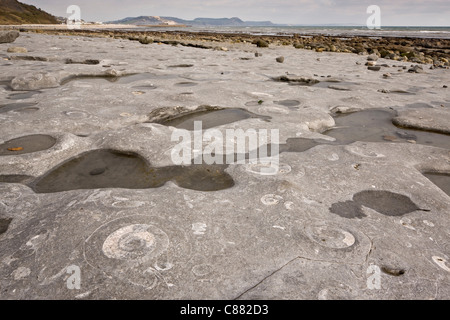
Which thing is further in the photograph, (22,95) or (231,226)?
(22,95)

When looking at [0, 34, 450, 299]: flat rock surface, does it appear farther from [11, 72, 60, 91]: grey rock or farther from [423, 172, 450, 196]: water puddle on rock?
[11, 72, 60, 91]: grey rock

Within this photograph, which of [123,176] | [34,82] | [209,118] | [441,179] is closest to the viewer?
[123,176]

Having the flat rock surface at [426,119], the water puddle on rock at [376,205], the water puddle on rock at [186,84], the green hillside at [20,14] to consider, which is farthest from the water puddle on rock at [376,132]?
the green hillside at [20,14]

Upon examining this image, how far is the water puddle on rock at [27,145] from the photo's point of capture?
11.7 feet

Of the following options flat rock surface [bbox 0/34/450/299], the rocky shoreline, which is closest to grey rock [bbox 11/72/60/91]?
flat rock surface [bbox 0/34/450/299]

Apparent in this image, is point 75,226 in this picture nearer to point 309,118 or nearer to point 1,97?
point 309,118

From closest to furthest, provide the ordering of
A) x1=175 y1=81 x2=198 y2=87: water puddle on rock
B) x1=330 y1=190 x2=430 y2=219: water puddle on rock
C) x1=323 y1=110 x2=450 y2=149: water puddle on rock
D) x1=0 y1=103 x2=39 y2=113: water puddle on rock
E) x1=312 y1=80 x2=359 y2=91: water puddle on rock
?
1. x1=330 y1=190 x2=430 y2=219: water puddle on rock
2. x1=323 y1=110 x2=450 y2=149: water puddle on rock
3. x1=0 y1=103 x2=39 y2=113: water puddle on rock
4. x1=175 y1=81 x2=198 y2=87: water puddle on rock
5. x1=312 y1=80 x2=359 y2=91: water puddle on rock

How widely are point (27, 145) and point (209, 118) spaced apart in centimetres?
291

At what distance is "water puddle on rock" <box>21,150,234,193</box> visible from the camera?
303 cm

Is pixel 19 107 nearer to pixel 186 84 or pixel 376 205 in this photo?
pixel 186 84

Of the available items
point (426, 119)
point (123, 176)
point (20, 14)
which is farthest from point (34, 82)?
point (20, 14)

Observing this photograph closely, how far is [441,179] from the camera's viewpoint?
3.43m

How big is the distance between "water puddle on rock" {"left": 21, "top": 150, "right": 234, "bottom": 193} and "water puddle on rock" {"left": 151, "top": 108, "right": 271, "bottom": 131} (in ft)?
5.36
